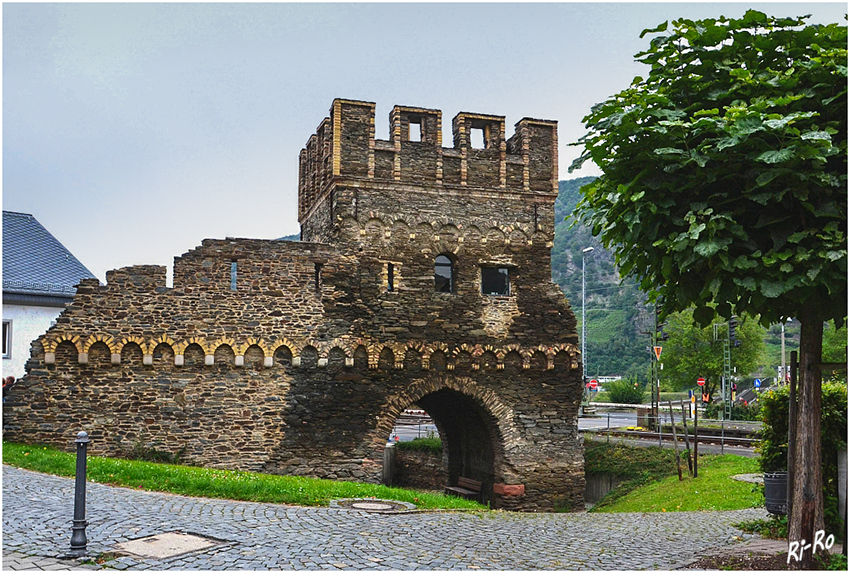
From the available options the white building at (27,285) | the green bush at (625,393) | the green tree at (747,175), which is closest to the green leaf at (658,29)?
the green tree at (747,175)

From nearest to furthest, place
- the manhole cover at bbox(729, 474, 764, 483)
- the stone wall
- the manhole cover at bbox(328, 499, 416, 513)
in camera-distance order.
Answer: the manhole cover at bbox(328, 499, 416, 513) < the manhole cover at bbox(729, 474, 764, 483) < the stone wall

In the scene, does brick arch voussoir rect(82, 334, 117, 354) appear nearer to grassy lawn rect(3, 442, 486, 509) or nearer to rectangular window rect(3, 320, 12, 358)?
grassy lawn rect(3, 442, 486, 509)

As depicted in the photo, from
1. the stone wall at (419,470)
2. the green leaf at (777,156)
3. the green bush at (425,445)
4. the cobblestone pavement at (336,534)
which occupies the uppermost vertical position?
the green leaf at (777,156)

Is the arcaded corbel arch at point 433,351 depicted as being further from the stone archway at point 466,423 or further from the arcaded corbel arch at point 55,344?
the arcaded corbel arch at point 55,344

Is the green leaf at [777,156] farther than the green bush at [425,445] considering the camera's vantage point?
No

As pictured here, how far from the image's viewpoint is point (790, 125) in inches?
322

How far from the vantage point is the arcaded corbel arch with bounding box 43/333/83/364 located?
17781mm

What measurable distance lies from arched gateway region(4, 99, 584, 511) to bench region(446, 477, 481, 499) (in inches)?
13.1

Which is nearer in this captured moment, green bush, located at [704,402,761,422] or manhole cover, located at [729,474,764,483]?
manhole cover, located at [729,474,764,483]

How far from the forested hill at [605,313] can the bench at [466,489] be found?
60.3 m

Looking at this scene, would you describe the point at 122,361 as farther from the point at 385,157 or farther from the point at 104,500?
the point at 385,157

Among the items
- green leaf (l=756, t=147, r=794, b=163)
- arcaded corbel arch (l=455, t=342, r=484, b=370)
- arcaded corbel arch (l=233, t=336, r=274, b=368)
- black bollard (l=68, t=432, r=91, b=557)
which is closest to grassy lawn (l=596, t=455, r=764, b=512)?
arcaded corbel arch (l=455, t=342, r=484, b=370)

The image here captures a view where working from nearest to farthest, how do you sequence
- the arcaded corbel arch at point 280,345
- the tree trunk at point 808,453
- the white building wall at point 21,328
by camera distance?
1. the tree trunk at point 808,453
2. the arcaded corbel arch at point 280,345
3. the white building wall at point 21,328

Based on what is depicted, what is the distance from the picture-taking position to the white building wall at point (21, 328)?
24.6m
